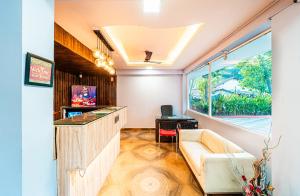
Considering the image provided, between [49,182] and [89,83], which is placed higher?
[89,83]

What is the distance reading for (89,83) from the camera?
7.47 metres

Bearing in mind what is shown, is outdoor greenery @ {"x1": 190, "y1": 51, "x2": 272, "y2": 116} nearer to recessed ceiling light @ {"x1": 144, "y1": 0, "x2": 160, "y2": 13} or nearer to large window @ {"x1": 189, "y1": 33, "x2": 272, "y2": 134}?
large window @ {"x1": 189, "y1": 33, "x2": 272, "y2": 134}

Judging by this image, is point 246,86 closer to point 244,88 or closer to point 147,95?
point 244,88

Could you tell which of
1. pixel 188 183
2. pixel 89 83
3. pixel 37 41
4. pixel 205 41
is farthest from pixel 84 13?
pixel 89 83

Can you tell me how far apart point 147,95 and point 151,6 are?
585cm

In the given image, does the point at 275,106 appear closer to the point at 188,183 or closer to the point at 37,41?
the point at 188,183

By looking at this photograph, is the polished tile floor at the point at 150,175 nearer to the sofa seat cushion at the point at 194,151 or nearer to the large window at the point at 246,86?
the sofa seat cushion at the point at 194,151

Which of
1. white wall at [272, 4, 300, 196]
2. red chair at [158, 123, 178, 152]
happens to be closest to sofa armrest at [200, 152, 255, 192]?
white wall at [272, 4, 300, 196]

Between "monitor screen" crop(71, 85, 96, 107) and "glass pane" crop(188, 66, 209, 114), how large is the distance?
409cm

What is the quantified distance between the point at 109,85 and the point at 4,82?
6.47 m

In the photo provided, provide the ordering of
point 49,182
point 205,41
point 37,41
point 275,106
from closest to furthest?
point 37,41
point 49,182
point 275,106
point 205,41

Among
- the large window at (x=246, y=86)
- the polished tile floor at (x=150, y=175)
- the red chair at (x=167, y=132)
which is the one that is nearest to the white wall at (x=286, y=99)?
the large window at (x=246, y=86)

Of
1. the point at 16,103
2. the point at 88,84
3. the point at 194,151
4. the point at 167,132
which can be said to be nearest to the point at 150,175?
the point at 194,151

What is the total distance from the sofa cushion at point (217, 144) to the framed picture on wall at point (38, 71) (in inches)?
109
